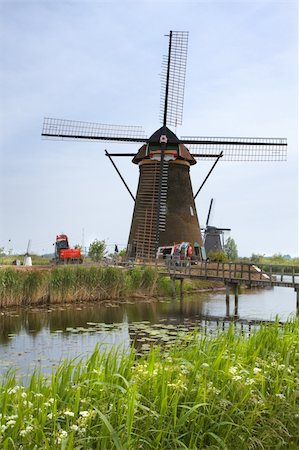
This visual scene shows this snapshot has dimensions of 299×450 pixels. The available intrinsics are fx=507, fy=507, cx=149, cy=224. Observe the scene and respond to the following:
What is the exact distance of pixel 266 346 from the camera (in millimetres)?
4859

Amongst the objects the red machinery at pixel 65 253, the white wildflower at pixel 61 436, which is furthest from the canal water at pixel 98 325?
the red machinery at pixel 65 253

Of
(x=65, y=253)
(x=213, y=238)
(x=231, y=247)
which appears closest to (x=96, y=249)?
(x=65, y=253)

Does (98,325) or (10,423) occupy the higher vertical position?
(10,423)

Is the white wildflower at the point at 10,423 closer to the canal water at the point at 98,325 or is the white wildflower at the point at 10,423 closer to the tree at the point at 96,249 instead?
the canal water at the point at 98,325

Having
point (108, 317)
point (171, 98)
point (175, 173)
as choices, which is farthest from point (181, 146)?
point (108, 317)

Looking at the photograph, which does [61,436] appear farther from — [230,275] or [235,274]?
[235,274]

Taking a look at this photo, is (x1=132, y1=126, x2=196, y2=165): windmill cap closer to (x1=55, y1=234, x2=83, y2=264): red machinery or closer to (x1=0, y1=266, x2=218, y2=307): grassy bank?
(x1=55, y1=234, x2=83, y2=264): red machinery

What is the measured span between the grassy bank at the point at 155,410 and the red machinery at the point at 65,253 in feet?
57.5

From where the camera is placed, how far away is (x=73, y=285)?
14703 millimetres

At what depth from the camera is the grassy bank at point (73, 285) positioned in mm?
13203

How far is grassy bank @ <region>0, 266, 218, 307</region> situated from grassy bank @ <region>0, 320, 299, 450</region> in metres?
9.92

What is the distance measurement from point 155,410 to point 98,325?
26.0ft

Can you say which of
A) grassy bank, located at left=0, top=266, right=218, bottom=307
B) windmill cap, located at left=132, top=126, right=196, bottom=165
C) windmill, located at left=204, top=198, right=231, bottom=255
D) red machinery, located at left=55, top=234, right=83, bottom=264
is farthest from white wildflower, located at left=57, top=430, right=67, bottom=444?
windmill, located at left=204, top=198, right=231, bottom=255

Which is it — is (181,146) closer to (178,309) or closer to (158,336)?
(178,309)
